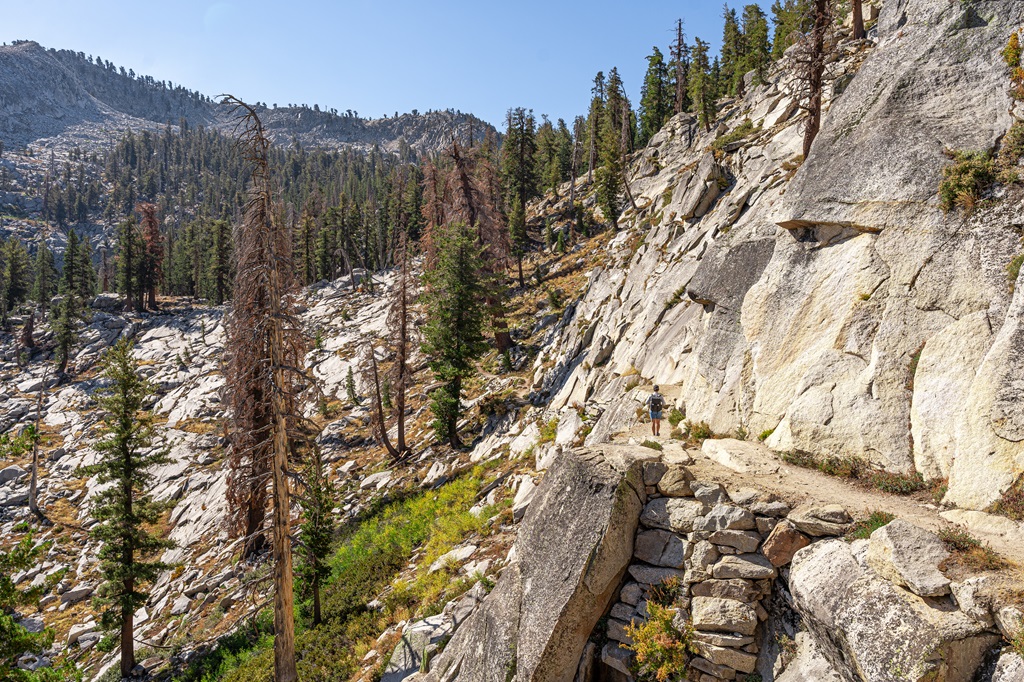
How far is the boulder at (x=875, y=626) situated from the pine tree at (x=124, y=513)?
2206 cm

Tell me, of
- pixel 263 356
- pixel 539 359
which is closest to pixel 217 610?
pixel 263 356

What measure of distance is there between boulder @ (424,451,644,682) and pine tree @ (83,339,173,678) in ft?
51.6

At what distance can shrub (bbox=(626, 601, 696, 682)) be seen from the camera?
7.72m

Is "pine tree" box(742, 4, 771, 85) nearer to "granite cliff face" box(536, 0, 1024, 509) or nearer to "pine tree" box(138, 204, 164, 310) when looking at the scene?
"granite cliff face" box(536, 0, 1024, 509)

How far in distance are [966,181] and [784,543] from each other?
25.0 feet

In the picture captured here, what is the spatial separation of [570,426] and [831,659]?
519 inches

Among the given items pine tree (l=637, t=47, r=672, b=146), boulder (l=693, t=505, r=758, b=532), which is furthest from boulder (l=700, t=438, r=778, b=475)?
pine tree (l=637, t=47, r=672, b=146)

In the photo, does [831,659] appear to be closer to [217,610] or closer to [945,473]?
[945,473]

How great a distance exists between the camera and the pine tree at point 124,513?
1931 centimetres

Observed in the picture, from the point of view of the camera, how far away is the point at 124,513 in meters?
19.7

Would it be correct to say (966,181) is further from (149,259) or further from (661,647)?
(149,259)

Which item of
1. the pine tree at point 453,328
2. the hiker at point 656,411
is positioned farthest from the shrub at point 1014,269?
the pine tree at point 453,328

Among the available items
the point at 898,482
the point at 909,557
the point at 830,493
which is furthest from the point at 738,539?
the point at 898,482

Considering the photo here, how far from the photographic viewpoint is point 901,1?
13.9 m
